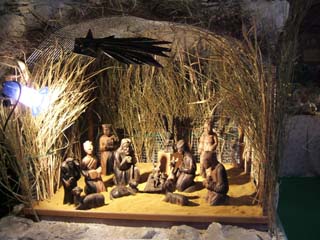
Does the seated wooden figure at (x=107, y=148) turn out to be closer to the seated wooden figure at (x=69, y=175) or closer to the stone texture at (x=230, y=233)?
the seated wooden figure at (x=69, y=175)

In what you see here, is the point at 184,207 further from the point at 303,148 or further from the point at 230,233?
the point at 303,148

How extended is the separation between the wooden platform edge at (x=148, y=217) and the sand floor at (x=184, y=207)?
0.03 metres

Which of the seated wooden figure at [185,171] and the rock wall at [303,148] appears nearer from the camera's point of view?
the seated wooden figure at [185,171]

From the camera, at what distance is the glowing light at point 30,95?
6.59 feet

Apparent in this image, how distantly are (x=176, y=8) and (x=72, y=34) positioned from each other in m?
0.58

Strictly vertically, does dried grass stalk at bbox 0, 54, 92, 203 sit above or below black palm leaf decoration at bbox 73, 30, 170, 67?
below

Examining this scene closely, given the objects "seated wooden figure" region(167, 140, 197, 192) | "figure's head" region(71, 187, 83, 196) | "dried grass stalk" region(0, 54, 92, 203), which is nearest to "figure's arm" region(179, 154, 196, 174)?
"seated wooden figure" region(167, 140, 197, 192)

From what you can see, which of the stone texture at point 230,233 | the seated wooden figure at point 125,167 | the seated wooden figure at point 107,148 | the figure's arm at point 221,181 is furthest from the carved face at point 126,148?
the stone texture at point 230,233

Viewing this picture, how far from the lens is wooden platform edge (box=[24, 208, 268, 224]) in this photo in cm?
193

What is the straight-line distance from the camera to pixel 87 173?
226 centimetres

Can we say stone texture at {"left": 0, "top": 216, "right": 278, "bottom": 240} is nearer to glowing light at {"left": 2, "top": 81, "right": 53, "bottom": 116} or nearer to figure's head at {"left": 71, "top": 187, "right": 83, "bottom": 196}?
figure's head at {"left": 71, "top": 187, "right": 83, "bottom": 196}

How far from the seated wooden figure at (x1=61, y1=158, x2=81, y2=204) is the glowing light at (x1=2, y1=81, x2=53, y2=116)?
1.03 ft

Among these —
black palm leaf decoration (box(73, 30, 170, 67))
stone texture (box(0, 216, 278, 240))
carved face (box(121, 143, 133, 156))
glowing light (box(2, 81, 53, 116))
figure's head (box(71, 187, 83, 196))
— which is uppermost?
black palm leaf decoration (box(73, 30, 170, 67))

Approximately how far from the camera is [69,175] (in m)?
2.16
